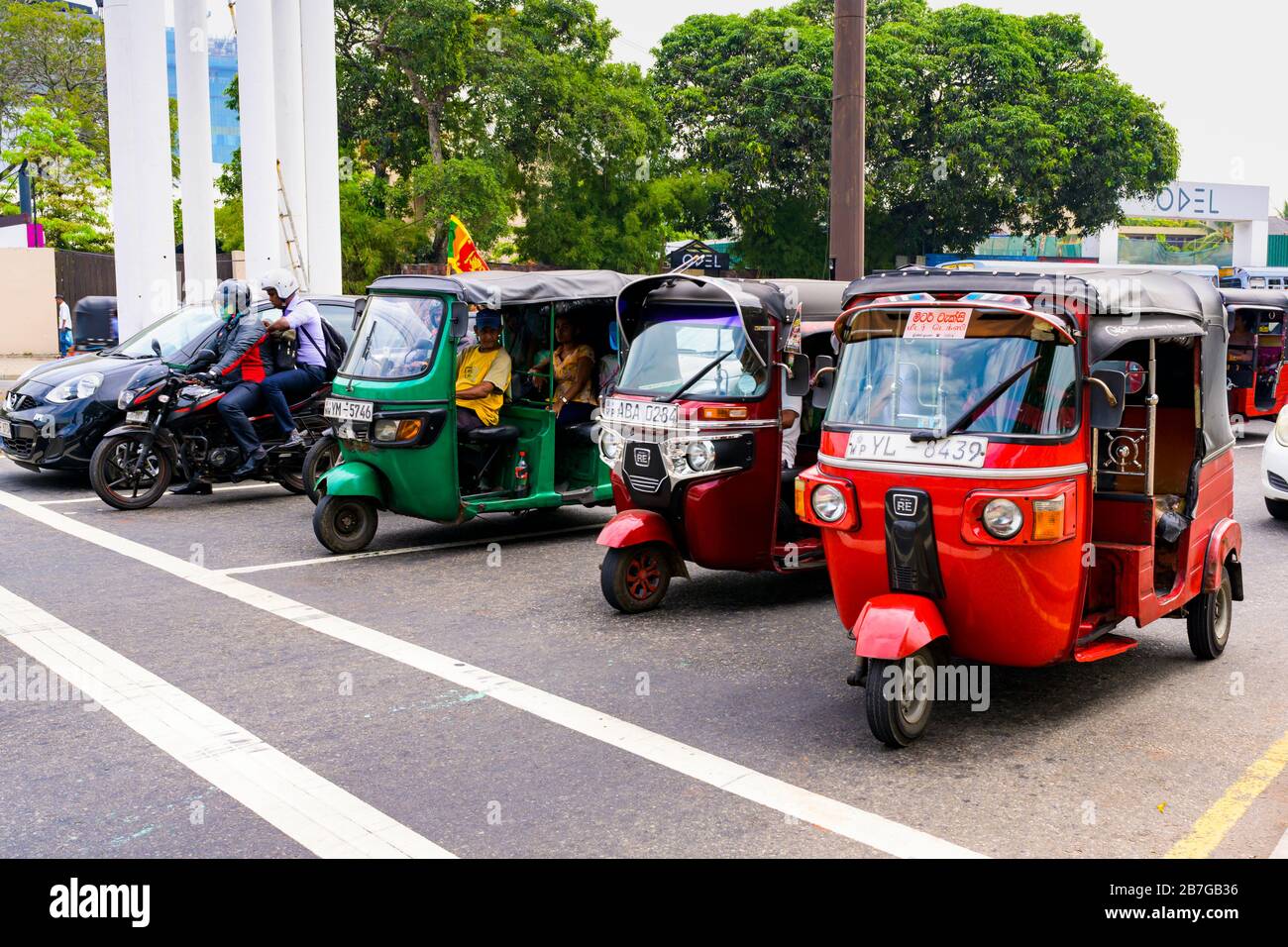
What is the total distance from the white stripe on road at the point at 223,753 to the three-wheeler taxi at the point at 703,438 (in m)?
2.79

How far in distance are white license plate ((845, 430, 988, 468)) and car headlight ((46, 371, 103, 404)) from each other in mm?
9171

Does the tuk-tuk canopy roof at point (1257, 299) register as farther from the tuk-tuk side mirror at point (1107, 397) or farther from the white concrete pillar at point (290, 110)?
the tuk-tuk side mirror at point (1107, 397)

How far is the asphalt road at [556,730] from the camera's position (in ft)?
16.6

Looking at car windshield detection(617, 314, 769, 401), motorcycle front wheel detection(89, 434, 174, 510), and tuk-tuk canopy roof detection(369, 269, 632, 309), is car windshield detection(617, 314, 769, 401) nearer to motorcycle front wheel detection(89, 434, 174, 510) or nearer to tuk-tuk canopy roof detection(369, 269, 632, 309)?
tuk-tuk canopy roof detection(369, 269, 632, 309)

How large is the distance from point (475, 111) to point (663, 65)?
37.7 feet

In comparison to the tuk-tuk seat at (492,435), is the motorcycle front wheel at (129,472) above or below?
below

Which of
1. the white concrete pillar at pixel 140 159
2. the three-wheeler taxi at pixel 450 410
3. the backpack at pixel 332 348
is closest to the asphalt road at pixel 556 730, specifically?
the three-wheeler taxi at pixel 450 410

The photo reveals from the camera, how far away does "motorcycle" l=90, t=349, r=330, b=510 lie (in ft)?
39.5

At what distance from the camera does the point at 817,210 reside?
42.1 m

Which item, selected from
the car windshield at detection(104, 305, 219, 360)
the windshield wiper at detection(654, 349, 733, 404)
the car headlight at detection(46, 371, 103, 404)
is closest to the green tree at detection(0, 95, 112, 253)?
the car windshield at detection(104, 305, 219, 360)

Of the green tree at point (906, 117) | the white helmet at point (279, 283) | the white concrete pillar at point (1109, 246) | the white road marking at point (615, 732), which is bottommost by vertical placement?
the white road marking at point (615, 732)

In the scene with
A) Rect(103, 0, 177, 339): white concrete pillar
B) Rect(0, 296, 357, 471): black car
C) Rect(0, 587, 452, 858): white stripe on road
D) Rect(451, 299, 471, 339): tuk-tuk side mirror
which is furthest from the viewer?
Rect(103, 0, 177, 339): white concrete pillar

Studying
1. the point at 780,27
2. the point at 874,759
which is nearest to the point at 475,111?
the point at 780,27

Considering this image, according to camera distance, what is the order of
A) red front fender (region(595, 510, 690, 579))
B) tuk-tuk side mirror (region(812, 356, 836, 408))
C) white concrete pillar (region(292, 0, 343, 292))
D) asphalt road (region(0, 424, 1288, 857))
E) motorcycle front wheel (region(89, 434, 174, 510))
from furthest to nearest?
white concrete pillar (region(292, 0, 343, 292)) → motorcycle front wheel (region(89, 434, 174, 510)) → red front fender (region(595, 510, 690, 579)) → tuk-tuk side mirror (region(812, 356, 836, 408)) → asphalt road (region(0, 424, 1288, 857))
